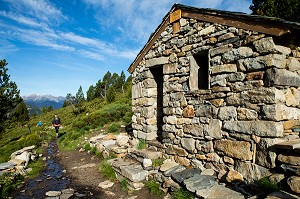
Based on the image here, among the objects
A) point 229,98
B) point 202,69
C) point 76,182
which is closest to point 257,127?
point 229,98

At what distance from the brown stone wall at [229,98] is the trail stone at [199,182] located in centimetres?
43

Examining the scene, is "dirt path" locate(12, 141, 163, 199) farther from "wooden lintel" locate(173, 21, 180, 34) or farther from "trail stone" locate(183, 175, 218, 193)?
"wooden lintel" locate(173, 21, 180, 34)

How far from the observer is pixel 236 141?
4.50 meters

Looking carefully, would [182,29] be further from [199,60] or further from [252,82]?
[252,82]

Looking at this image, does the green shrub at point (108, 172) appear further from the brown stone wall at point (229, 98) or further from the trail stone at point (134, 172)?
the brown stone wall at point (229, 98)

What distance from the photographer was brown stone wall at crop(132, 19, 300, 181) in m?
4.03

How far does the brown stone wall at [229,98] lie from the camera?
4027 mm

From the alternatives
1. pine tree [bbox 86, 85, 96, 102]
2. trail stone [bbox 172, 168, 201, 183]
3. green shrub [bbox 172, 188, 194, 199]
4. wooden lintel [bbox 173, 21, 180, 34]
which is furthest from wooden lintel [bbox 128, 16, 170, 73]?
pine tree [bbox 86, 85, 96, 102]

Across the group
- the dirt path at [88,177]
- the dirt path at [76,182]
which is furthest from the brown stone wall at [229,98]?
the dirt path at [76,182]

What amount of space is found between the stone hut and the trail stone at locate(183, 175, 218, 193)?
0.32 meters

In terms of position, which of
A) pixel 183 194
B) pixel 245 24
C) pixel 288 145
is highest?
pixel 245 24

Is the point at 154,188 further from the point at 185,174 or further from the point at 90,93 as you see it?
the point at 90,93

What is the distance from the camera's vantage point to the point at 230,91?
4.68m

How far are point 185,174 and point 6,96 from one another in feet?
62.5
